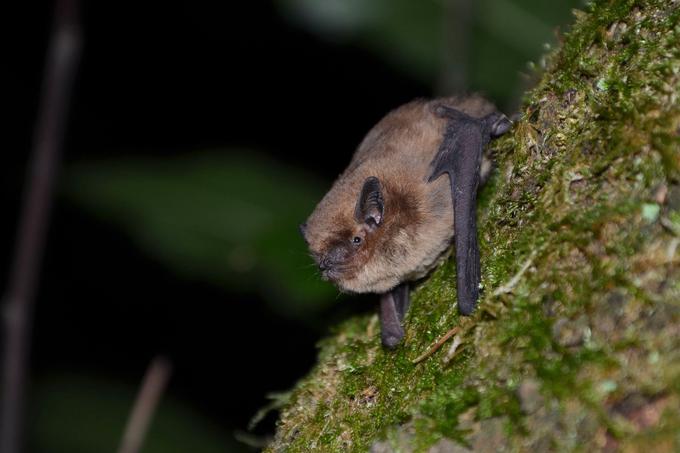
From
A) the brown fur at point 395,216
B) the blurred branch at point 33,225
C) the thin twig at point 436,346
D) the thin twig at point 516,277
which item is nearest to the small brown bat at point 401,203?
the brown fur at point 395,216

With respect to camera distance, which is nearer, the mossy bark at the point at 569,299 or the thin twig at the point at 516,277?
the mossy bark at the point at 569,299

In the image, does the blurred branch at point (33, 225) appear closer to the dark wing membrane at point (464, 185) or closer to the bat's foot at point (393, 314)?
the bat's foot at point (393, 314)

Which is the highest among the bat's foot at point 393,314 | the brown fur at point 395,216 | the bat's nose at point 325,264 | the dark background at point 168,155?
the brown fur at point 395,216

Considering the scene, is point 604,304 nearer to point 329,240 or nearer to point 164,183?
point 329,240

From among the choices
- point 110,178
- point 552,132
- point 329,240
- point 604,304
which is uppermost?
point 552,132

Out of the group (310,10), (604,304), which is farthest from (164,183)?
(604,304)

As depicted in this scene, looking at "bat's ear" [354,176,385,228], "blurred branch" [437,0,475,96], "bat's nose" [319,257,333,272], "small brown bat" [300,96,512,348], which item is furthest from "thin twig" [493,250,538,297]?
"blurred branch" [437,0,475,96]

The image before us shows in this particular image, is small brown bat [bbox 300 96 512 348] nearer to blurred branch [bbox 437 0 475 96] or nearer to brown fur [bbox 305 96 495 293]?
brown fur [bbox 305 96 495 293]

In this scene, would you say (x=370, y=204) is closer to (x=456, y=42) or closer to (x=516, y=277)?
(x=516, y=277)

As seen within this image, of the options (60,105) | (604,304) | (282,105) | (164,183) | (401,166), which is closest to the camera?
(604,304)
